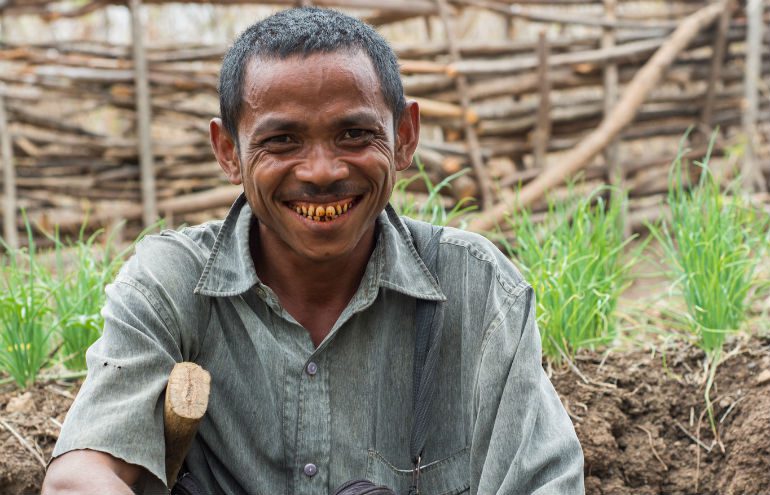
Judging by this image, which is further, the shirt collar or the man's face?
the shirt collar

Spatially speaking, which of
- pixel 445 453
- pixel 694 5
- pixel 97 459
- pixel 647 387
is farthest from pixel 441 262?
pixel 694 5

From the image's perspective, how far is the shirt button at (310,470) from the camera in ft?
7.32

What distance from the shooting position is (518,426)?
2.16 metres

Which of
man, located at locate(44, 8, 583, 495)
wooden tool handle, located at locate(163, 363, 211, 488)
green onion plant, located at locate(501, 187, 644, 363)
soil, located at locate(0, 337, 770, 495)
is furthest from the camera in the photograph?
green onion plant, located at locate(501, 187, 644, 363)

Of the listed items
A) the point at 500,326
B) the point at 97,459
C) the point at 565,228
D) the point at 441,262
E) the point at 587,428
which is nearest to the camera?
the point at 97,459

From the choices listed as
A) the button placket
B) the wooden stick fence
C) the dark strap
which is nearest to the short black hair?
the dark strap

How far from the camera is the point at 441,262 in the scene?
2416 mm

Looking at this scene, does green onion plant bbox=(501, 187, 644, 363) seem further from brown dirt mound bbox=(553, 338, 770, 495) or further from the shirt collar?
the shirt collar

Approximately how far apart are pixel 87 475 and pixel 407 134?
110 centimetres

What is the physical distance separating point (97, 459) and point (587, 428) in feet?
5.28

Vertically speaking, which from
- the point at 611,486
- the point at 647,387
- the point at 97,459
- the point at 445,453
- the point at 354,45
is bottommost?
the point at 611,486

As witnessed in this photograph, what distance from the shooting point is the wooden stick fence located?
6199 millimetres

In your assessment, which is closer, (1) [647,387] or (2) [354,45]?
(2) [354,45]

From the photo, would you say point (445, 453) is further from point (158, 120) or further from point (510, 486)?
point (158, 120)
